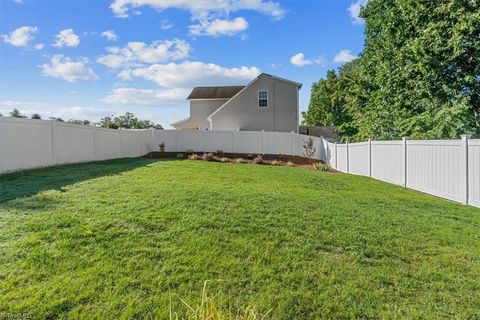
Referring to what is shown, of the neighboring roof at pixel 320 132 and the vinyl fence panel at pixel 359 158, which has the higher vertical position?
the neighboring roof at pixel 320 132

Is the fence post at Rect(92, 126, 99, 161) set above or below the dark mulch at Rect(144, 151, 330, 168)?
above

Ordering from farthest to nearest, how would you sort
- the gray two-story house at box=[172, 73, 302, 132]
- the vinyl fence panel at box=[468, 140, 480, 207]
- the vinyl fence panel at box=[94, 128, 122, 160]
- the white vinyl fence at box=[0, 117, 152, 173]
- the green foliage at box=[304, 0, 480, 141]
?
1. the gray two-story house at box=[172, 73, 302, 132]
2. the vinyl fence panel at box=[94, 128, 122, 160]
3. the green foliage at box=[304, 0, 480, 141]
4. the white vinyl fence at box=[0, 117, 152, 173]
5. the vinyl fence panel at box=[468, 140, 480, 207]

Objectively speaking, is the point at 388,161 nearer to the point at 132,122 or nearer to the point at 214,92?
the point at 214,92

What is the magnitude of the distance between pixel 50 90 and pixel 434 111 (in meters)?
16.1

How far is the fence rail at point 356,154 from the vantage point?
23.3 feet

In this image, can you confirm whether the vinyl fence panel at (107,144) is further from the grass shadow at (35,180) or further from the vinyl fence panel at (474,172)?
the vinyl fence panel at (474,172)

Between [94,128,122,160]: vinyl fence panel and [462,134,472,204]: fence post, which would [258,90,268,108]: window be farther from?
[462,134,472,204]: fence post

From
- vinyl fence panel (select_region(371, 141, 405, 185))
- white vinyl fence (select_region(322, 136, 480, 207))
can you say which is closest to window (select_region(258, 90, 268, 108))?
white vinyl fence (select_region(322, 136, 480, 207))

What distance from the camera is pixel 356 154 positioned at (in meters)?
13.3

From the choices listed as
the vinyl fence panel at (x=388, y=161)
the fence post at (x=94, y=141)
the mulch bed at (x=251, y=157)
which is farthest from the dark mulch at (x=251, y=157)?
the vinyl fence panel at (x=388, y=161)

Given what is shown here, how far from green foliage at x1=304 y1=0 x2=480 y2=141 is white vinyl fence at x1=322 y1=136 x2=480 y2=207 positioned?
6.85 ft

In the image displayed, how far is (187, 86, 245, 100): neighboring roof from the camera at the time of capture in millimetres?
27453

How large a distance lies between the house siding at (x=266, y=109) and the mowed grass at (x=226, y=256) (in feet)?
56.5

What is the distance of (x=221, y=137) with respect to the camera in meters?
19.8
